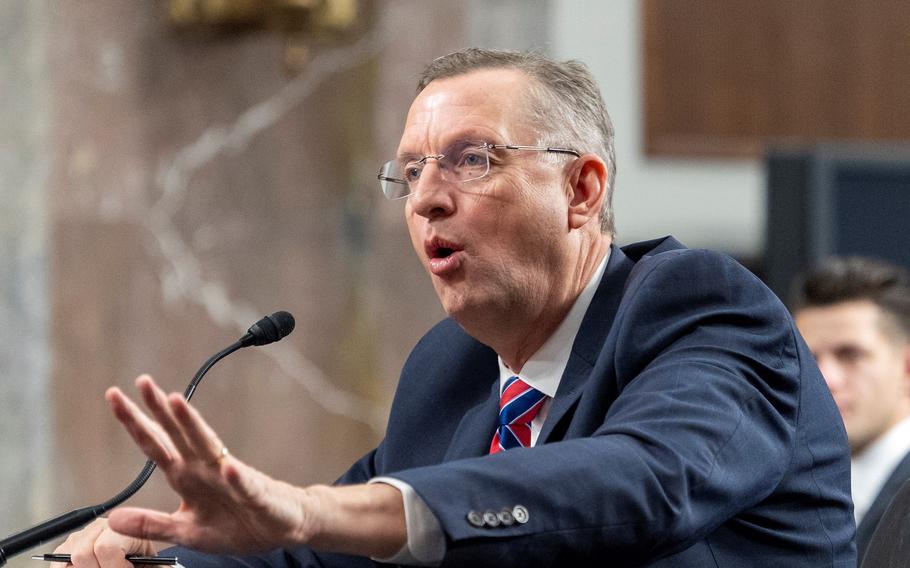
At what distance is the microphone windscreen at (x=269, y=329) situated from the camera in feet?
6.42

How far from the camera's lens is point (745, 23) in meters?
6.11

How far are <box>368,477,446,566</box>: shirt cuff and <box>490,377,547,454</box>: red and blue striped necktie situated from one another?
650 millimetres

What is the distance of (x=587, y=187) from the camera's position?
209 centimetres

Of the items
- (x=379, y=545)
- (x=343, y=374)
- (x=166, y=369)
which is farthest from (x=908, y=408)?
(x=379, y=545)

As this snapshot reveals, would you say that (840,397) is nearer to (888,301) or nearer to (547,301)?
(888,301)

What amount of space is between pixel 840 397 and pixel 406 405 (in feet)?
8.10

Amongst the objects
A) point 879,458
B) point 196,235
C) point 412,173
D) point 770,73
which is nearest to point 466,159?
point 412,173

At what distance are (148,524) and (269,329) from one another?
2.25 ft

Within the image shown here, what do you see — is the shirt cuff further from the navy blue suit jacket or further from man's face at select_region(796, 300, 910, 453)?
man's face at select_region(796, 300, 910, 453)

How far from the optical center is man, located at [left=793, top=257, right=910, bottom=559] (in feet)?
13.9

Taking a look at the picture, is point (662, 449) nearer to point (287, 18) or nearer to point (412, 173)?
point (412, 173)

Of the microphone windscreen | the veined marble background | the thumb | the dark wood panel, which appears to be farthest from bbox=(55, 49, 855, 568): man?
the dark wood panel

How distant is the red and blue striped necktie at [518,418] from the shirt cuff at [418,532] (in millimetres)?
650

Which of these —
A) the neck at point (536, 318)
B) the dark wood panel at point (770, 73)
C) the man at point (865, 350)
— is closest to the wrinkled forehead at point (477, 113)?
the neck at point (536, 318)
